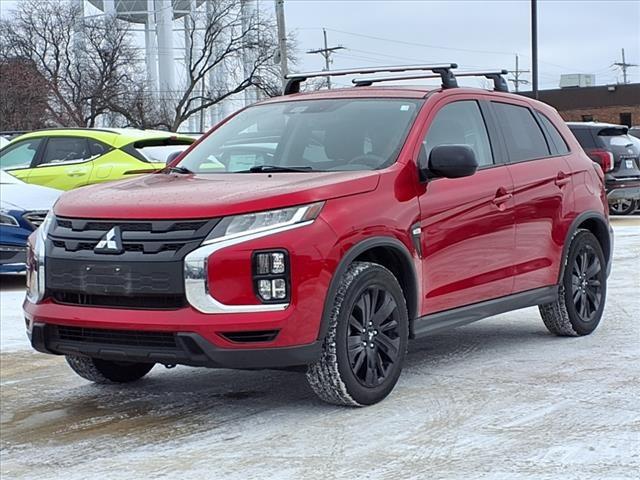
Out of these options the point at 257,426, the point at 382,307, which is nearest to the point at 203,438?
the point at 257,426

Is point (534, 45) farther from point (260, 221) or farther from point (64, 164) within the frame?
point (260, 221)

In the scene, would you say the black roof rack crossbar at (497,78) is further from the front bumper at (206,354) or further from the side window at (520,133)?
the front bumper at (206,354)

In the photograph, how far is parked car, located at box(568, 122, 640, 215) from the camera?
18.3 meters

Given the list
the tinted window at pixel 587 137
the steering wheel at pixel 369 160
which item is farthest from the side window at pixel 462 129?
the tinted window at pixel 587 137

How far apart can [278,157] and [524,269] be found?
1.81m

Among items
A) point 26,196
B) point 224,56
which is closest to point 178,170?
point 26,196

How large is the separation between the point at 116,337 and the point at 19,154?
8.73m

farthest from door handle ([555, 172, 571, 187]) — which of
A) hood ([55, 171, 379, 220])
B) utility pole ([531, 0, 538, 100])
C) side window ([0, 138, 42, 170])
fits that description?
utility pole ([531, 0, 538, 100])

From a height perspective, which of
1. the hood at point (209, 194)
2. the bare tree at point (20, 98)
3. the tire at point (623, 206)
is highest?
the bare tree at point (20, 98)

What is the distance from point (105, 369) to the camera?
6.27 m

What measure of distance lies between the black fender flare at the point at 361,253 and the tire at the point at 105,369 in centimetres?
148

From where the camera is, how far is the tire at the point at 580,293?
7250 mm

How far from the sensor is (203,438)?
502 centimetres

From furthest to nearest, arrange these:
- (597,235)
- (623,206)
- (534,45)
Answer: (534,45)
(623,206)
(597,235)
